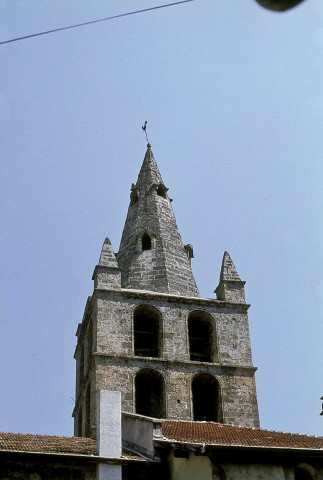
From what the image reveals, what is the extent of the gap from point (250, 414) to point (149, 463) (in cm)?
879

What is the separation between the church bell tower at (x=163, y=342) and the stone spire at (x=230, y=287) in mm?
39

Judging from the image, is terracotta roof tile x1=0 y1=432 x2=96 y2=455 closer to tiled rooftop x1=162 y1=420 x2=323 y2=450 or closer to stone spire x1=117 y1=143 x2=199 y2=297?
tiled rooftop x1=162 y1=420 x2=323 y2=450

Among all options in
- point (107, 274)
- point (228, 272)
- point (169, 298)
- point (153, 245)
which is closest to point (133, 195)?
point (153, 245)

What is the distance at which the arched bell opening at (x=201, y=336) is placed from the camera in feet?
78.8

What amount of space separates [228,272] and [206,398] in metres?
5.21

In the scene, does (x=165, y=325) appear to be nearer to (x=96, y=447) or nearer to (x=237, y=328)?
(x=237, y=328)

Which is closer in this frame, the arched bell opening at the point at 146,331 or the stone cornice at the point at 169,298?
the arched bell opening at the point at 146,331

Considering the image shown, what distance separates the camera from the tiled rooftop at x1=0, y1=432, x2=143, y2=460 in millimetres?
13844

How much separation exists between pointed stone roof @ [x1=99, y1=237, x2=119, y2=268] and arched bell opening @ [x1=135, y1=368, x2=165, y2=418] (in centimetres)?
448

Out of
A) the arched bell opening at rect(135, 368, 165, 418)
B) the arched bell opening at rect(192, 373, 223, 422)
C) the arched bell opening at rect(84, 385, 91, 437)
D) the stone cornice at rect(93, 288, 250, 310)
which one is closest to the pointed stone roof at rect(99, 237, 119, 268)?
the stone cornice at rect(93, 288, 250, 310)

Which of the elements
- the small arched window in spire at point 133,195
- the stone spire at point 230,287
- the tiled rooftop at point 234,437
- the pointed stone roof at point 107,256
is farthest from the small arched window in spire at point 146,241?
the tiled rooftop at point 234,437

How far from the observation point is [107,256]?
25.4 metres

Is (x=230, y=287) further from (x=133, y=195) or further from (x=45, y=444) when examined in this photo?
(x=45, y=444)

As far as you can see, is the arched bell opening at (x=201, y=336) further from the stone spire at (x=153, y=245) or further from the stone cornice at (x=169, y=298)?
the stone spire at (x=153, y=245)
